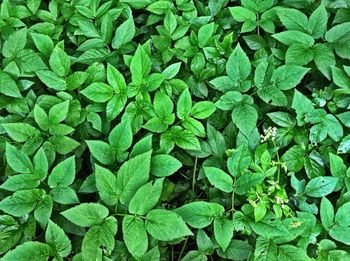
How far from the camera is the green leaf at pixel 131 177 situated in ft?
6.27

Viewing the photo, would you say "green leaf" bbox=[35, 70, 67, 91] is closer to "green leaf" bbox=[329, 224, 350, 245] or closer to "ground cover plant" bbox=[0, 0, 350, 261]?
"ground cover plant" bbox=[0, 0, 350, 261]

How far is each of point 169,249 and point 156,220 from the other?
35 cm

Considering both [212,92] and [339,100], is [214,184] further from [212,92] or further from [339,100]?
[339,100]

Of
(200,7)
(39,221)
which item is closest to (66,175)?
(39,221)

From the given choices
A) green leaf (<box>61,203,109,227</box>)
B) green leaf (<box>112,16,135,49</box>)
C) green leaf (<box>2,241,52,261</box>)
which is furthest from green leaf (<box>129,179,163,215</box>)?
green leaf (<box>112,16,135,49</box>)

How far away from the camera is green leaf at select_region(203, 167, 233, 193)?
198 centimetres

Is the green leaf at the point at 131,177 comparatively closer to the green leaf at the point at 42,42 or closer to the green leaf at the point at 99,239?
the green leaf at the point at 99,239

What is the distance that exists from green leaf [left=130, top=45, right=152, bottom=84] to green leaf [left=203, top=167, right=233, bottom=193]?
22.2 inches

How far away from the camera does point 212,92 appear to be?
7.80 feet

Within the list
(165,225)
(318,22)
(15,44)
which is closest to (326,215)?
(165,225)

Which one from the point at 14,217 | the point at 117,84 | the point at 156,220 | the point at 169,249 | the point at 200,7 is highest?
the point at 200,7

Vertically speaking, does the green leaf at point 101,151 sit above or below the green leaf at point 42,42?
below

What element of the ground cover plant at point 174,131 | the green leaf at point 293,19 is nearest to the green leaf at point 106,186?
the ground cover plant at point 174,131

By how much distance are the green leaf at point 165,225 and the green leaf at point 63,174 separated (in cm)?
39
